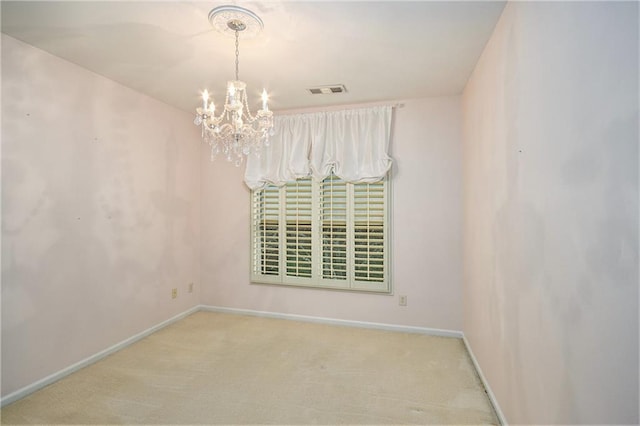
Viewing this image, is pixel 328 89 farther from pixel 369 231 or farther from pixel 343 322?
pixel 343 322

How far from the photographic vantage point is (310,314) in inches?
157

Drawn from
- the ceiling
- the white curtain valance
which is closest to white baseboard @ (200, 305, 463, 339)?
the white curtain valance

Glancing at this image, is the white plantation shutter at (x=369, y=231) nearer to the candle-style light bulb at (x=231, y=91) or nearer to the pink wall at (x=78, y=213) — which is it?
the candle-style light bulb at (x=231, y=91)

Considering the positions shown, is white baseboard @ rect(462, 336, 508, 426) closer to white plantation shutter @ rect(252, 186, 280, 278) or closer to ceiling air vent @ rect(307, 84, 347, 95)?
white plantation shutter @ rect(252, 186, 280, 278)

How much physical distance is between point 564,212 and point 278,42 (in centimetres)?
207

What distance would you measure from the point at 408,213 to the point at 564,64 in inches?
98.2

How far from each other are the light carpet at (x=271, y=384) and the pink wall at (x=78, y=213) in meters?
0.37

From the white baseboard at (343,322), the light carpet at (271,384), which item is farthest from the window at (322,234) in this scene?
the light carpet at (271,384)

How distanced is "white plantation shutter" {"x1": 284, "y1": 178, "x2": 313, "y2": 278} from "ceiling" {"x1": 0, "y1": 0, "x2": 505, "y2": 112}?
1154 mm

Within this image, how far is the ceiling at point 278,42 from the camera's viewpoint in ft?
6.54

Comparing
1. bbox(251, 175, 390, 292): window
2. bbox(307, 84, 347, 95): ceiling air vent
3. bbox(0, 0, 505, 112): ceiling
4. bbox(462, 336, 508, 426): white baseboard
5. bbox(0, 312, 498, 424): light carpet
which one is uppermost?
bbox(307, 84, 347, 95): ceiling air vent

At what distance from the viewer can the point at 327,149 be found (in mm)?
3836

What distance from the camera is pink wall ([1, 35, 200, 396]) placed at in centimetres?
238

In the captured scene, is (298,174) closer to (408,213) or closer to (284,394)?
(408,213)
